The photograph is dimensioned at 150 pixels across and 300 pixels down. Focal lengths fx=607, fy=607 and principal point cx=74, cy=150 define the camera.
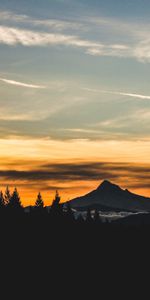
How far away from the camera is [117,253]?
7032 inches

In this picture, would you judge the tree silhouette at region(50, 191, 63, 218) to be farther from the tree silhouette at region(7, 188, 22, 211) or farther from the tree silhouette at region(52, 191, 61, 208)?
the tree silhouette at region(7, 188, 22, 211)

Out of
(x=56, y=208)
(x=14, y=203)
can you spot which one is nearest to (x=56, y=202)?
(x=56, y=208)

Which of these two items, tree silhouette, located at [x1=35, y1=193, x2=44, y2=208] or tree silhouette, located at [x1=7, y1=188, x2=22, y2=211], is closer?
tree silhouette, located at [x1=7, y1=188, x2=22, y2=211]

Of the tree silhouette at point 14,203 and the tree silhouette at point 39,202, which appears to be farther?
the tree silhouette at point 39,202

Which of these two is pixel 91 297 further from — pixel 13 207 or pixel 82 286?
pixel 13 207

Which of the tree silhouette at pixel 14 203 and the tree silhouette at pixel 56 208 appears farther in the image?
the tree silhouette at pixel 56 208

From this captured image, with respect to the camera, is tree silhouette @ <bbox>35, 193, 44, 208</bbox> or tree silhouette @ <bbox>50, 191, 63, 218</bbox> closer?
tree silhouette @ <bbox>50, 191, 63, 218</bbox>

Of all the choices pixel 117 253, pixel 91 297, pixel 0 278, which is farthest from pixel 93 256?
pixel 0 278

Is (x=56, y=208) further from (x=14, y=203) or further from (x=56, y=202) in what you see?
(x=14, y=203)

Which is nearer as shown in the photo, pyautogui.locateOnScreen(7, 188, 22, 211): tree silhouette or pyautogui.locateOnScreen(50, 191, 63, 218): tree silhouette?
pyautogui.locateOnScreen(7, 188, 22, 211): tree silhouette

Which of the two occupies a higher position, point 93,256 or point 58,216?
point 58,216

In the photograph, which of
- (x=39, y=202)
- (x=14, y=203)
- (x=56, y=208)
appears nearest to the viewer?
(x=14, y=203)

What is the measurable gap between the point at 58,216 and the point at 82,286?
18666 mm

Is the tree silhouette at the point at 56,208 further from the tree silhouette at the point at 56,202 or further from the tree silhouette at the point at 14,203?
the tree silhouette at the point at 14,203
